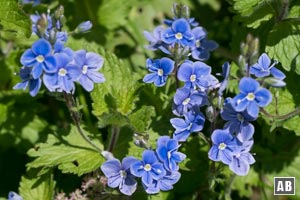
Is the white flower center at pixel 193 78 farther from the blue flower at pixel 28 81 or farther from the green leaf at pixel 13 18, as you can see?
the green leaf at pixel 13 18

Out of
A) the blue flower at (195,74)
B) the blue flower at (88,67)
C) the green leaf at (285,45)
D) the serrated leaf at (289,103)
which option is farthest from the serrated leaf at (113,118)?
the green leaf at (285,45)

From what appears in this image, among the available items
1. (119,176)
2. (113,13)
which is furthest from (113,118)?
(113,13)

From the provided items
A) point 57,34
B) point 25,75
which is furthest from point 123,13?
point 25,75

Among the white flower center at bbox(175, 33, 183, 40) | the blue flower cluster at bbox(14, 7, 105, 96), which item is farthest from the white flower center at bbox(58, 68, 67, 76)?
the white flower center at bbox(175, 33, 183, 40)

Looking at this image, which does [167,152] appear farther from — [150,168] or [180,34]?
[180,34]

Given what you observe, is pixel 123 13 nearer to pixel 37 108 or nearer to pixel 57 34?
pixel 37 108

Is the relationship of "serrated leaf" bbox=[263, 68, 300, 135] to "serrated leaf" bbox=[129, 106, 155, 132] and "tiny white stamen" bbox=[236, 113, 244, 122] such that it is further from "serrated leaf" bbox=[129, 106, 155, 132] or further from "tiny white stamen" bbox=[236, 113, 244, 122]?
"serrated leaf" bbox=[129, 106, 155, 132]
